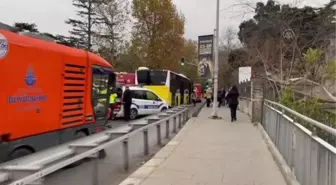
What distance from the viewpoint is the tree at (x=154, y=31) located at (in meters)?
48.4

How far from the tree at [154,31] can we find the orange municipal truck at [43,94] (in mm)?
37647

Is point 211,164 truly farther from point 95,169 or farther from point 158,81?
point 158,81

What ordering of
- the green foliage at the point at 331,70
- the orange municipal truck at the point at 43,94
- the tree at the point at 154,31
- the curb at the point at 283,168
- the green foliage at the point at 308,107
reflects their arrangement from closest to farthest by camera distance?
the curb at the point at 283,168 < the orange municipal truck at the point at 43,94 < the green foliage at the point at 308,107 < the green foliage at the point at 331,70 < the tree at the point at 154,31

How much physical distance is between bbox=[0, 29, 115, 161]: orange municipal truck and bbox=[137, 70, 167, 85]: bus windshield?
20.7 metres

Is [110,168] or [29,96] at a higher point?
[29,96]

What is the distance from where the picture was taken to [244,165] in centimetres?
958

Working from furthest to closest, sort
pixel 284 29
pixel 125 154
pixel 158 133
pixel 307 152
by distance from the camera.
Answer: pixel 284 29 < pixel 158 133 < pixel 125 154 < pixel 307 152

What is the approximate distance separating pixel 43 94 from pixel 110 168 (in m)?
1.93

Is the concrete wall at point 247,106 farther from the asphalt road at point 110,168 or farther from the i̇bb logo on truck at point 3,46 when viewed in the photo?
the i̇bb logo on truck at point 3,46

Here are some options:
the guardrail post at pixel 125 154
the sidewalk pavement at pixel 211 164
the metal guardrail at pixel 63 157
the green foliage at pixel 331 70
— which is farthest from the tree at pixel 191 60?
the guardrail post at pixel 125 154

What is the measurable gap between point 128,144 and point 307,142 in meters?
4.11

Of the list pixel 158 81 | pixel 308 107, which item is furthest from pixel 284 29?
pixel 158 81

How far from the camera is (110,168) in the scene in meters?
8.33

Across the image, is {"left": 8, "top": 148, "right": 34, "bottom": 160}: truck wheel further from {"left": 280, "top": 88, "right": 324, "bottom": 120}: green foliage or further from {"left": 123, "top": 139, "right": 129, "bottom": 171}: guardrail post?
{"left": 280, "top": 88, "right": 324, "bottom": 120}: green foliage
